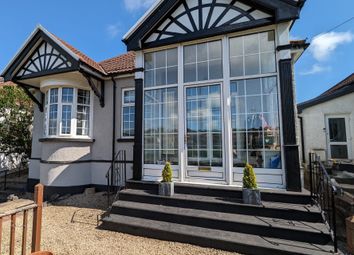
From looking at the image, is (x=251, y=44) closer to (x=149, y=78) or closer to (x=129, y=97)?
(x=149, y=78)

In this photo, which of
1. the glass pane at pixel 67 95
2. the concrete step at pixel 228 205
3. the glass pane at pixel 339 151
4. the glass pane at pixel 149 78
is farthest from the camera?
the glass pane at pixel 339 151

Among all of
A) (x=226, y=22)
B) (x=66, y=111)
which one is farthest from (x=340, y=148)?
(x=66, y=111)

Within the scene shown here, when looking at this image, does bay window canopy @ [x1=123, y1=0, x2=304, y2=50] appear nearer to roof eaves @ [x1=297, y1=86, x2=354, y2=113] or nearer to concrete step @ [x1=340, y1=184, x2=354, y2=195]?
concrete step @ [x1=340, y1=184, x2=354, y2=195]

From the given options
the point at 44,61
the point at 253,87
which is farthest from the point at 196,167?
the point at 44,61

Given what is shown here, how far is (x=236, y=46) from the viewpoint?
18.0 ft

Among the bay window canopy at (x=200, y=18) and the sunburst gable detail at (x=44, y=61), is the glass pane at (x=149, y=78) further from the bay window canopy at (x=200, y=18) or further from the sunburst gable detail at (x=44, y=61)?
the sunburst gable detail at (x=44, y=61)

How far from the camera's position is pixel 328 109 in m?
8.95

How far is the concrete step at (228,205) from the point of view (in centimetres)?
398

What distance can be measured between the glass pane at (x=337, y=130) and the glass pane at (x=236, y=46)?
617cm

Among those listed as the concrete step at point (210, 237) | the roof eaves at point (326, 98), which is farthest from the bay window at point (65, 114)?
the roof eaves at point (326, 98)

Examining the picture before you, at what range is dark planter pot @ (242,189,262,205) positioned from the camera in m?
4.34

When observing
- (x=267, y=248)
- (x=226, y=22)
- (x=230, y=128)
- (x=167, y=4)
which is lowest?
(x=267, y=248)

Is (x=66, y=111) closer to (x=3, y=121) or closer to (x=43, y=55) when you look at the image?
(x=43, y=55)

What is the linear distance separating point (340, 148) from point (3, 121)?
16.1 metres
